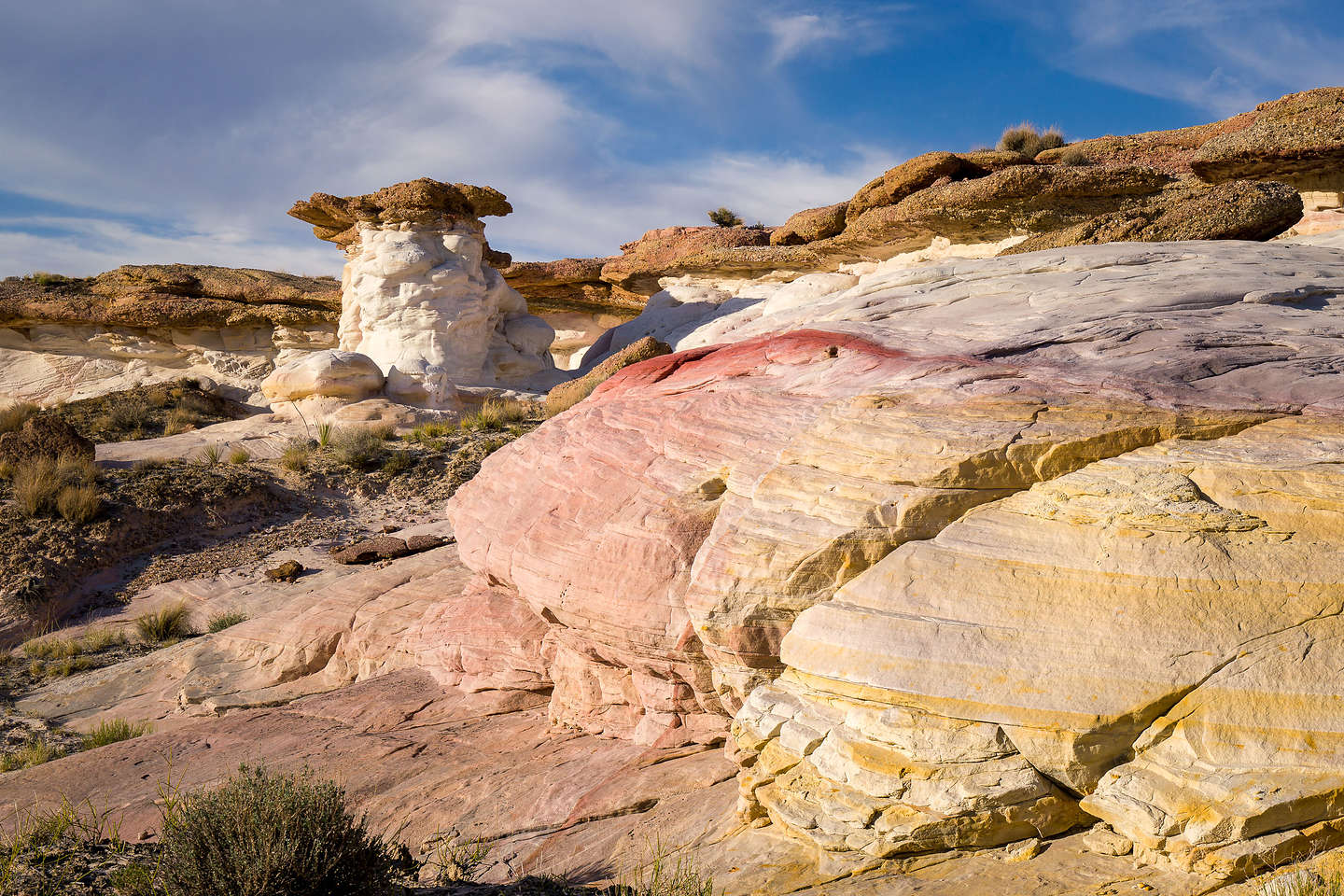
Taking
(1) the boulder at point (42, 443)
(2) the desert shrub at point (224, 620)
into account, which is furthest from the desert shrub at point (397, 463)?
(2) the desert shrub at point (224, 620)

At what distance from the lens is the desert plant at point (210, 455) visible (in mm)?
14117

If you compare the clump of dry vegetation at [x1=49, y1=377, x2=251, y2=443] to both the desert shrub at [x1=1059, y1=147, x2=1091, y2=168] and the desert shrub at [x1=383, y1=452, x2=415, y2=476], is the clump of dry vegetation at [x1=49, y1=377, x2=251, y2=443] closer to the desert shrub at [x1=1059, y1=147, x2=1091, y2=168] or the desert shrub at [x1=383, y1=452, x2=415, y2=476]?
the desert shrub at [x1=383, y1=452, x2=415, y2=476]

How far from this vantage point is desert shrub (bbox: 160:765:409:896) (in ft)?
12.0

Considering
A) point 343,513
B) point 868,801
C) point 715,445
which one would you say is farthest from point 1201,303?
point 343,513

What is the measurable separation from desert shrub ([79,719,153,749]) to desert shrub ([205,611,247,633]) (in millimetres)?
2477

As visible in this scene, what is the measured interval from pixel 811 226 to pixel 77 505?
45.1ft

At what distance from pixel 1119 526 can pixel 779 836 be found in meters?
2.18

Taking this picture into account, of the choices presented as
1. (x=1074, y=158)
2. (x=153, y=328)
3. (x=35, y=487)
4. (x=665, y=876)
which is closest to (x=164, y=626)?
(x=35, y=487)

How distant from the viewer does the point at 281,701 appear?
7.32m

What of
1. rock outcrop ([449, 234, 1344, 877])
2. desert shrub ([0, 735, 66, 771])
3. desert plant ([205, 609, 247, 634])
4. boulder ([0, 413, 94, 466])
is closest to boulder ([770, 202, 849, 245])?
rock outcrop ([449, 234, 1344, 877])

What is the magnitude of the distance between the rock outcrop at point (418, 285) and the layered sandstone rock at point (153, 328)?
3.39 m

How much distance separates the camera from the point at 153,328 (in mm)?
20578

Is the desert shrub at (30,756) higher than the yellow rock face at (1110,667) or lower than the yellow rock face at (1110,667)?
lower

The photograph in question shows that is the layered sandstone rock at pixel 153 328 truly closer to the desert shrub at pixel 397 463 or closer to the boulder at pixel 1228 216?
the desert shrub at pixel 397 463
